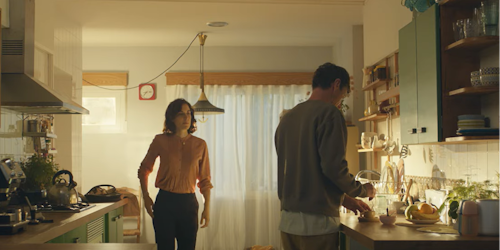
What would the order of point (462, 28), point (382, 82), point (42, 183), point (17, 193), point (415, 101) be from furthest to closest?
point (382, 82)
point (42, 183)
point (17, 193)
point (415, 101)
point (462, 28)

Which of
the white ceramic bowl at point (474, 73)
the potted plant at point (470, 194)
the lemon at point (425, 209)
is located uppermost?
the white ceramic bowl at point (474, 73)

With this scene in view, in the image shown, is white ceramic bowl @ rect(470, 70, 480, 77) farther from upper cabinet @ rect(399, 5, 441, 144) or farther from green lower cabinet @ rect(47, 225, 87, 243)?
green lower cabinet @ rect(47, 225, 87, 243)

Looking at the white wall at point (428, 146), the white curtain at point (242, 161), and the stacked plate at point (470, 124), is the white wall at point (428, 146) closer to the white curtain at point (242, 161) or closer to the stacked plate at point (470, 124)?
the stacked plate at point (470, 124)

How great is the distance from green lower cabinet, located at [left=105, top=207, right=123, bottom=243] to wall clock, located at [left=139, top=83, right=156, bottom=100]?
8.37 feet

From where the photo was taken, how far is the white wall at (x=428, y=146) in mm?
2691

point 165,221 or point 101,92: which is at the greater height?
point 101,92

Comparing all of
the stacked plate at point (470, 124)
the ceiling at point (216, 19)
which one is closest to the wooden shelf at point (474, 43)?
the stacked plate at point (470, 124)

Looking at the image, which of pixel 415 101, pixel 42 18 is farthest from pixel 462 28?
pixel 42 18

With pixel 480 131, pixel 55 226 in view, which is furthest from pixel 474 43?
pixel 55 226

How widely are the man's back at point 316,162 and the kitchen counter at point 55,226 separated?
1103 mm

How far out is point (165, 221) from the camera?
3.51 m

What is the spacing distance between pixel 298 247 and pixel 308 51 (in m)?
4.73

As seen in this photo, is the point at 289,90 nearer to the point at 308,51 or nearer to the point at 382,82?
the point at 308,51

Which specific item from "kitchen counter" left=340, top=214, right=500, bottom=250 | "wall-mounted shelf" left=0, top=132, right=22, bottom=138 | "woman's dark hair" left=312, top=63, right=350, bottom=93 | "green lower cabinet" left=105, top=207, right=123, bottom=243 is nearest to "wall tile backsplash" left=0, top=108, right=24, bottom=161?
"wall-mounted shelf" left=0, top=132, right=22, bottom=138
